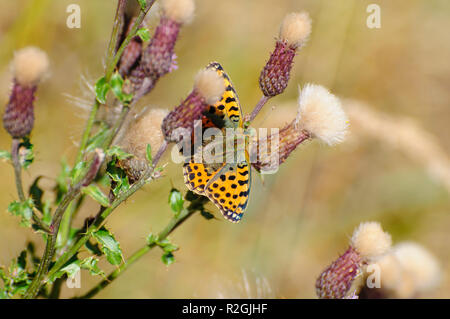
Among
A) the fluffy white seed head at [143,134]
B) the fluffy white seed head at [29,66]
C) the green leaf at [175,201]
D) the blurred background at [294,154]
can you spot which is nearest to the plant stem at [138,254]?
the green leaf at [175,201]

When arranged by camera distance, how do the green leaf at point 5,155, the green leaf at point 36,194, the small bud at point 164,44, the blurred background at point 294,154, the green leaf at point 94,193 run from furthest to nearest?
1. the blurred background at point 294,154
2. the green leaf at point 36,194
3. the small bud at point 164,44
4. the green leaf at point 5,155
5. the green leaf at point 94,193

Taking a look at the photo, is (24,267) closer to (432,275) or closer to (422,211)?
(432,275)

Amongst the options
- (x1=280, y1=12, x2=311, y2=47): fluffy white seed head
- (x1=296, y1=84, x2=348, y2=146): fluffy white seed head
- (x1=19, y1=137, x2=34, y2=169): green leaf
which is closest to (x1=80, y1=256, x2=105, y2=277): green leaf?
(x1=19, y1=137, x2=34, y2=169): green leaf

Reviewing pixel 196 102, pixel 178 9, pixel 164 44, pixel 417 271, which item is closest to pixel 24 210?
pixel 196 102

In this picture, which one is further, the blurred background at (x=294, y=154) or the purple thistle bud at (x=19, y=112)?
the blurred background at (x=294, y=154)

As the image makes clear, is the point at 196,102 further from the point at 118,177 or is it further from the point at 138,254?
the point at 138,254

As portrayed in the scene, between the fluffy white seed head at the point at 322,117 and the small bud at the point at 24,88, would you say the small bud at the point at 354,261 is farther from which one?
the small bud at the point at 24,88

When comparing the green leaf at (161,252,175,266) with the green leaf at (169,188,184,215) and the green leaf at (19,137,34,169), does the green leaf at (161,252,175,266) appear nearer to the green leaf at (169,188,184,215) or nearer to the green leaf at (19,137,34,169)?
the green leaf at (169,188,184,215)
